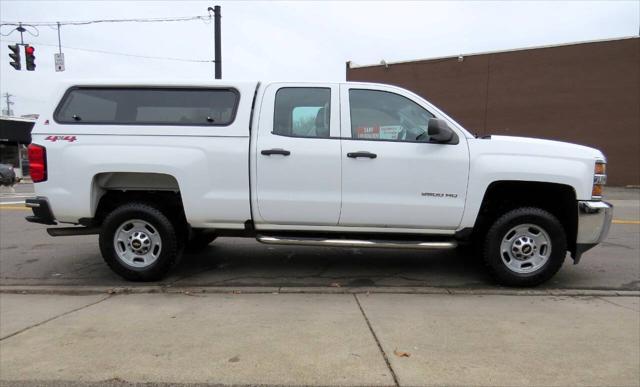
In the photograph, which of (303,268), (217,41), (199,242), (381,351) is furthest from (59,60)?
(381,351)

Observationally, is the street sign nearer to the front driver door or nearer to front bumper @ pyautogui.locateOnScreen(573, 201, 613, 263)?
the front driver door

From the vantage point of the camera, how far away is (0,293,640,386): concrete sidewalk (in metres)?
3.16

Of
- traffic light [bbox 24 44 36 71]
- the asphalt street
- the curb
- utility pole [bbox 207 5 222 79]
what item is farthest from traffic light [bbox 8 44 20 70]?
the curb

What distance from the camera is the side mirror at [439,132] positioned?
189 inches

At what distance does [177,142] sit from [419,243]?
2.73 meters

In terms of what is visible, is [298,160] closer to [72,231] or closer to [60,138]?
[60,138]

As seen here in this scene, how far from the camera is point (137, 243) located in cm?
530

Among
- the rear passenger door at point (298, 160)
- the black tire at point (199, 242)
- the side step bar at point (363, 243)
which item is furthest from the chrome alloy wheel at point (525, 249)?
the black tire at point (199, 242)

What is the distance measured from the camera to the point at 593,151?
5066 mm

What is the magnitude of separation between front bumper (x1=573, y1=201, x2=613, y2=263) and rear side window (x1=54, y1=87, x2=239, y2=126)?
12.3 ft

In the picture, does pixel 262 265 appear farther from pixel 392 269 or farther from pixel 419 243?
pixel 419 243

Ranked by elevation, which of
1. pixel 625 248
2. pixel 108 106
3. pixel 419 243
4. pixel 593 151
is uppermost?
pixel 108 106

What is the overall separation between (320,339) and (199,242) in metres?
3.31

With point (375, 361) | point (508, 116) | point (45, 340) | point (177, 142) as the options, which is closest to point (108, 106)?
point (177, 142)
